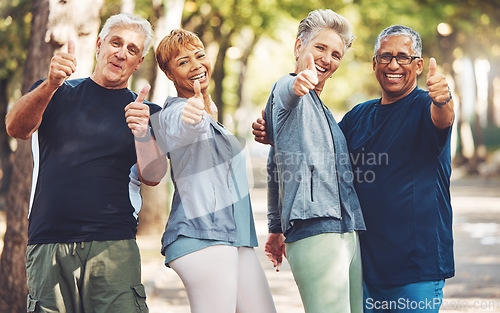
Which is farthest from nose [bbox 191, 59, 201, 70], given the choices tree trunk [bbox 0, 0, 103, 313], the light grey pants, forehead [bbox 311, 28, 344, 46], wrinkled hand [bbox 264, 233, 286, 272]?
tree trunk [bbox 0, 0, 103, 313]

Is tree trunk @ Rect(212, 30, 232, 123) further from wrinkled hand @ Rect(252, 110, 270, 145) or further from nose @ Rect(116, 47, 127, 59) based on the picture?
nose @ Rect(116, 47, 127, 59)

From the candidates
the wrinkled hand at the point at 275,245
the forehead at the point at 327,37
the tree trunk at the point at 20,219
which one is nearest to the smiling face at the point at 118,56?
the forehead at the point at 327,37

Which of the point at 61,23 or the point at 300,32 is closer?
the point at 300,32

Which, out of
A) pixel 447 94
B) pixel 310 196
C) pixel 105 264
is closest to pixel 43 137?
pixel 105 264

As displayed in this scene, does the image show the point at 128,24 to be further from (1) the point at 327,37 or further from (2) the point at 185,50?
(1) the point at 327,37

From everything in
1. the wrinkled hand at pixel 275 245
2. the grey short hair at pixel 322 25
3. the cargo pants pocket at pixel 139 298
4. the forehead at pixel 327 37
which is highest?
the grey short hair at pixel 322 25

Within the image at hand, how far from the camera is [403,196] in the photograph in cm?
372

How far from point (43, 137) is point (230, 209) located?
1.03m

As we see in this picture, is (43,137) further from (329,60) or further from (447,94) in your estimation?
(447,94)

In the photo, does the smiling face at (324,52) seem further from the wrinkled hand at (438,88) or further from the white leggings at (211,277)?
the white leggings at (211,277)

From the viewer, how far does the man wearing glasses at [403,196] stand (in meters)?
3.70

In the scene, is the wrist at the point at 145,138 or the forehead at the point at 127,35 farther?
the forehead at the point at 127,35

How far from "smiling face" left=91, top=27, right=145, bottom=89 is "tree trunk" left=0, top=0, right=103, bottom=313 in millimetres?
3065

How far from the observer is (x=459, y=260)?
10.5 metres
